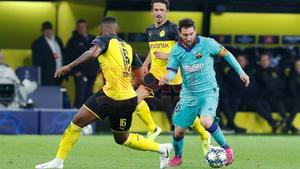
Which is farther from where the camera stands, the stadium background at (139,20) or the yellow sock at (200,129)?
the stadium background at (139,20)

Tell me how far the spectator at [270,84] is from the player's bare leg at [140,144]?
9.66 metres

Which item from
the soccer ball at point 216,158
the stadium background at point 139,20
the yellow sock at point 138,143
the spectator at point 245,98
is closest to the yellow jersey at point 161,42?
the yellow sock at point 138,143

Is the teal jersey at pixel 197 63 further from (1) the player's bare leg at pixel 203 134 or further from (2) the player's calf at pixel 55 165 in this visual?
(2) the player's calf at pixel 55 165

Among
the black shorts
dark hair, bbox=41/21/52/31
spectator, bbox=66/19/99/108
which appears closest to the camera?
the black shorts

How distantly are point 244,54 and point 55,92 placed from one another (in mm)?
4560

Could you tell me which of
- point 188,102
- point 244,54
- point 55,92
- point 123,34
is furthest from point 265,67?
point 188,102

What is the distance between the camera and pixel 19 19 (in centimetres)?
2177

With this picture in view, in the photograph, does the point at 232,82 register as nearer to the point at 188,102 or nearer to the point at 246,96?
the point at 246,96

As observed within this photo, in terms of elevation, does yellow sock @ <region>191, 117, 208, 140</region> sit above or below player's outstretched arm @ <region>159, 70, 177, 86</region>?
below

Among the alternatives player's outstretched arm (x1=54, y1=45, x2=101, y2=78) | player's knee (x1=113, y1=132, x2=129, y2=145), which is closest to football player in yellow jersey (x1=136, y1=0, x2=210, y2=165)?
player's knee (x1=113, y1=132, x2=129, y2=145)

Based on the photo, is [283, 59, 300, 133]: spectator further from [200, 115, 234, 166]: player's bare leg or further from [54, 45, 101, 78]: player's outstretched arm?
→ [54, 45, 101, 78]: player's outstretched arm

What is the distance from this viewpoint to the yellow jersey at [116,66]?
1154cm

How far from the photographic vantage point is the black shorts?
38.2ft

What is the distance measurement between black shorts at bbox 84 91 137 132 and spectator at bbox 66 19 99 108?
29.5 ft
